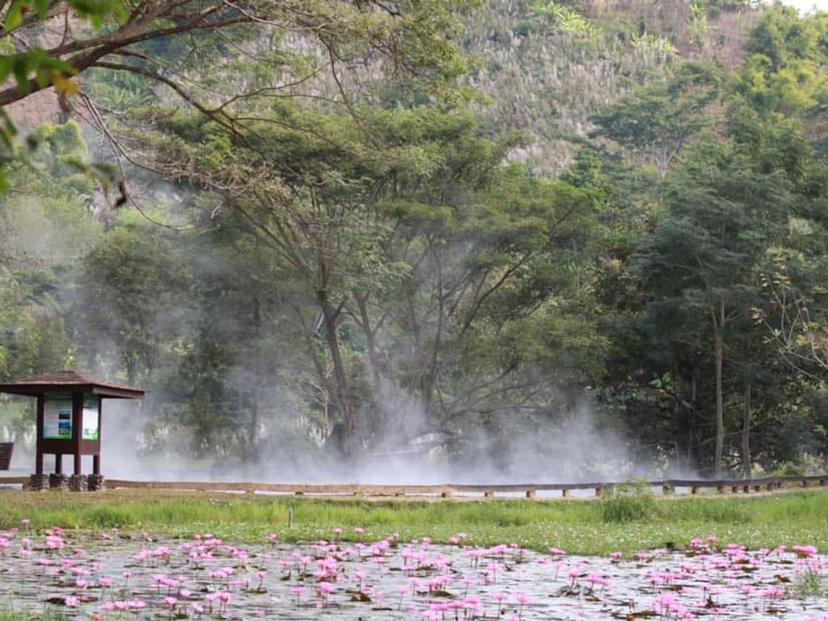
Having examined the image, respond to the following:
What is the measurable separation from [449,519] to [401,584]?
9326 millimetres

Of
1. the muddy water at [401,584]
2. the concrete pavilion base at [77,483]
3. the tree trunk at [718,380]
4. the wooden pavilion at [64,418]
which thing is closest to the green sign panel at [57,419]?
the wooden pavilion at [64,418]

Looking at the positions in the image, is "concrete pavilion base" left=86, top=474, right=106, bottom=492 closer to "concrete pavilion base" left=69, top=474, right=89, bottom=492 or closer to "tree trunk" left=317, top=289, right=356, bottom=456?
"concrete pavilion base" left=69, top=474, right=89, bottom=492

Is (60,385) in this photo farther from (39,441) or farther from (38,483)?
(38,483)

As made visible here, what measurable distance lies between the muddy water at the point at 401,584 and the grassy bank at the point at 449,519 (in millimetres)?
1769

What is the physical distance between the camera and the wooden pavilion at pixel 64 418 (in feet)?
74.0

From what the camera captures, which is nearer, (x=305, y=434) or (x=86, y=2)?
Answer: (x=86, y=2)

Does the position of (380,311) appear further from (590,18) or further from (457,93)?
(590,18)

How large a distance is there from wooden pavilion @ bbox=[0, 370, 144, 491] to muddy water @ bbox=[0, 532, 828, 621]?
11.1 metres

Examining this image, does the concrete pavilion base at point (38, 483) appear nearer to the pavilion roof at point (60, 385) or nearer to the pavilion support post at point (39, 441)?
the pavilion support post at point (39, 441)

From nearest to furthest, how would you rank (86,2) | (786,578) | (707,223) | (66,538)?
1. (86,2)
2. (786,578)
3. (66,538)
4. (707,223)

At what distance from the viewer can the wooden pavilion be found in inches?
888

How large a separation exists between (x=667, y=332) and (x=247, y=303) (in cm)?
1210

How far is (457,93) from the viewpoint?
18.9 metres

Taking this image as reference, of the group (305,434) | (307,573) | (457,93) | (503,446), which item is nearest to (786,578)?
(307,573)
